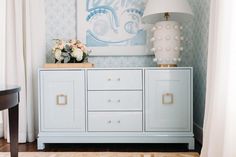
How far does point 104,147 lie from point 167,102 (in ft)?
2.34

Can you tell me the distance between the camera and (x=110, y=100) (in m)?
2.38

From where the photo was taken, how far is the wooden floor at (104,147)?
7.82 ft

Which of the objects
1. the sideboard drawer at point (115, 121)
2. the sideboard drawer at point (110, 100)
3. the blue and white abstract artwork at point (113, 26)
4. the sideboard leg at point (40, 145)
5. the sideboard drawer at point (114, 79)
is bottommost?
the sideboard leg at point (40, 145)

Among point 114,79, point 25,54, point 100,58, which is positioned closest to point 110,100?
point 114,79

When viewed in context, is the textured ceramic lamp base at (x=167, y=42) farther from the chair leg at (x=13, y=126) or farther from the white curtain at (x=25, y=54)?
the chair leg at (x=13, y=126)

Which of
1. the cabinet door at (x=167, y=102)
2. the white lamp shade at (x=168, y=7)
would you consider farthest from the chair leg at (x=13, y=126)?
the white lamp shade at (x=168, y=7)

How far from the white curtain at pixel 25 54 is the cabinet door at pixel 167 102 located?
3.77 feet

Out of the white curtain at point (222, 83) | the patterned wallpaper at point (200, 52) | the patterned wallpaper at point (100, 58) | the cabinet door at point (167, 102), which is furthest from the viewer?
the patterned wallpaper at point (100, 58)

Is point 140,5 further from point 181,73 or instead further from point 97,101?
point 97,101

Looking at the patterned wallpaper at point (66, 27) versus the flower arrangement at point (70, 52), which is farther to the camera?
the patterned wallpaper at point (66, 27)

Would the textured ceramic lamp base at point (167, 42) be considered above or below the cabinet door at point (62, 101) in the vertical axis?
above

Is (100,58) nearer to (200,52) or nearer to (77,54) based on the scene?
(77,54)

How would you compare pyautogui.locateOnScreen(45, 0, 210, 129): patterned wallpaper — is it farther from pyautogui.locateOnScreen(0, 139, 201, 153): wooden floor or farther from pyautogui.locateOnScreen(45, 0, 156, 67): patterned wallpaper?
pyautogui.locateOnScreen(0, 139, 201, 153): wooden floor

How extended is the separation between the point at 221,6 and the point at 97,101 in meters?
1.28
